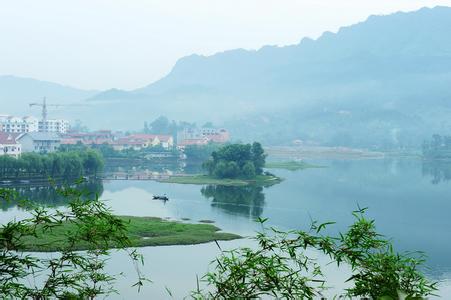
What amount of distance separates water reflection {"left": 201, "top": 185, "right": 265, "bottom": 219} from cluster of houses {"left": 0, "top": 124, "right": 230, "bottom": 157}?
13.4m

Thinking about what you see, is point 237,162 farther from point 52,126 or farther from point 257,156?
point 52,126

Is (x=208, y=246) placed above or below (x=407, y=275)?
below

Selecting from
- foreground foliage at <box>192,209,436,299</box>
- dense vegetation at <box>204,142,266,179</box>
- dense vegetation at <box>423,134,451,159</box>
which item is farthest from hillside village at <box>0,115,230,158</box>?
foreground foliage at <box>192,209,436,299</box>

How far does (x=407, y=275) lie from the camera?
219 cm

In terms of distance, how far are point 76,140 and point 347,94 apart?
99.3 metres

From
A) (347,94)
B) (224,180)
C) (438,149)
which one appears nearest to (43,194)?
(224,180)

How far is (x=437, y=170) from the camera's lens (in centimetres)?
4481

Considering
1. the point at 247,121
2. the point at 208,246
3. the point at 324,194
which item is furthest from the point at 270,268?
the point at 247,121

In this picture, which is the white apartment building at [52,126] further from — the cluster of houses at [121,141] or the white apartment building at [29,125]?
the cluster of houses at [121,141]

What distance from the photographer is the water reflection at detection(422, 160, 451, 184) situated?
3784 cm

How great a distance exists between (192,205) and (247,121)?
287 feet

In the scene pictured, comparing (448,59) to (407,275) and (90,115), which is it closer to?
(90,115)

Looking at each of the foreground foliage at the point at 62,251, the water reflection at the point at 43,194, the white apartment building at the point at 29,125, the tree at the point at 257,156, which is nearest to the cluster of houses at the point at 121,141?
the white apartment building at the point at 29,125

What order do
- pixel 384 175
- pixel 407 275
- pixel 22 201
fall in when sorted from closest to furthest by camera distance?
1. pixel 407 275
2. pixel 22 201
3. pixel 384 175
